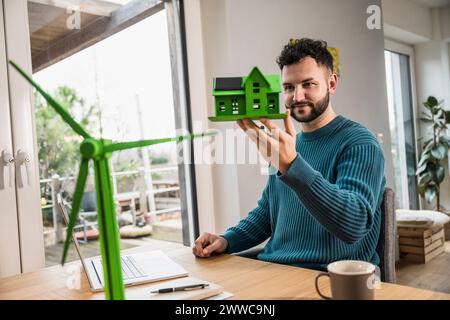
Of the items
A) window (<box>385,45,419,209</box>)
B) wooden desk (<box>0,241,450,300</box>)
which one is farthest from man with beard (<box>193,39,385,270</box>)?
window (<box>385,45,419,209</box>)

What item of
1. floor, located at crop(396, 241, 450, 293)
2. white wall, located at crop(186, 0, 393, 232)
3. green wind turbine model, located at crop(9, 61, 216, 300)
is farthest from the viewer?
floor, located at crop(396, 241, 450, 293)

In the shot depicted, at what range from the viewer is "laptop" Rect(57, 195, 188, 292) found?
0.99 meters

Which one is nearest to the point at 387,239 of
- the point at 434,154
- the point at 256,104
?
the point at 256,104

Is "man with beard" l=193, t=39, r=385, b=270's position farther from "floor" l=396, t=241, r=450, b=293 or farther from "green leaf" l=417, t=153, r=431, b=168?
"green leaf" l=417, t=153, r=431, b=168

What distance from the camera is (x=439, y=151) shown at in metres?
4.38

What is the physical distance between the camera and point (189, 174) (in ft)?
7.34

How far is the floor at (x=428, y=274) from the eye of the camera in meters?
2.86

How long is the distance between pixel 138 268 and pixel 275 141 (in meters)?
0.49

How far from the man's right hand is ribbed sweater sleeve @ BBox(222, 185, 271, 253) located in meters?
0.05

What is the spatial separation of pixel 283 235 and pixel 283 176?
38 cm

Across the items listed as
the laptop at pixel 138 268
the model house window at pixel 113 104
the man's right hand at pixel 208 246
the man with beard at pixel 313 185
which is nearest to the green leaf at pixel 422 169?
the model house window at pixel 113 104

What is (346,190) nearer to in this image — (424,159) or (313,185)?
(313,185)
